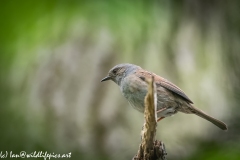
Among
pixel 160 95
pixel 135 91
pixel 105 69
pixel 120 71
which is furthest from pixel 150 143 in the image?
pixel 105 69

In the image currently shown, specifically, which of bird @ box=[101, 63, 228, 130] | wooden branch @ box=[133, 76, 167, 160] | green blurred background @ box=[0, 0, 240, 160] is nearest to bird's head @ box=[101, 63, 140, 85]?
bird @ box=[101, 63, 228, 130]

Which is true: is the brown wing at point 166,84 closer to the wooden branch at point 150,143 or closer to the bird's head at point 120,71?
the bird's head at point 120,71

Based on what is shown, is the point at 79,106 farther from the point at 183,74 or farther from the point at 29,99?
the point at 183,74

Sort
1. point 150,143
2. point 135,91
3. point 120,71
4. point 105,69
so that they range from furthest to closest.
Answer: point 105,69, point 120,71, point 135,91, point 150,143

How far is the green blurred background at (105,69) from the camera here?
5.64m

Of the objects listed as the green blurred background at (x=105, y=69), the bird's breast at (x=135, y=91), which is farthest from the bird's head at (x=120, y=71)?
the green blurred background at (x=105, y=69)

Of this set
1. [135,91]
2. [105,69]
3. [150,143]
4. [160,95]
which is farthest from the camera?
[105,69]

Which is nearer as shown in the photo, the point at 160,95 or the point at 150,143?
the point at 150,143

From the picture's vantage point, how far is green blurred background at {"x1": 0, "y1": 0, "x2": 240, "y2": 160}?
564 centimetres

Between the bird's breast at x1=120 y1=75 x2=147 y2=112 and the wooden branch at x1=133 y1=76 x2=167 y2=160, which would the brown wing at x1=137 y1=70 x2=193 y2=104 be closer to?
the bird's breast at x1=120 y1=75 x2=147 y2=112

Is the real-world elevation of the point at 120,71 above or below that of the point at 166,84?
above

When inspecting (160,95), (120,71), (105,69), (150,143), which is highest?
(105,69)

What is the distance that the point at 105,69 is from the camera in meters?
6.41

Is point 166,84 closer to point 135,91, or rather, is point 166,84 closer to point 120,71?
point 135,91
